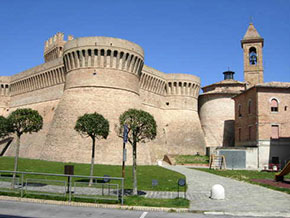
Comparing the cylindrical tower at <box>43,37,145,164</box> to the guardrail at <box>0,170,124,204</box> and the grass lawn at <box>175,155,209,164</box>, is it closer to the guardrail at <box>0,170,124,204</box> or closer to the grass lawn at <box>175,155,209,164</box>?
the grass lawn at <box>175,155,209,164</box>

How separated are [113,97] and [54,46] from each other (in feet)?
74.5

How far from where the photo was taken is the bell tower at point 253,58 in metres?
50.2

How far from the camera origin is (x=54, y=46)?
157ft

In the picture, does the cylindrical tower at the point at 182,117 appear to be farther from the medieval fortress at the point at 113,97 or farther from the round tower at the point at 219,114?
the round tower at the point at 219,114

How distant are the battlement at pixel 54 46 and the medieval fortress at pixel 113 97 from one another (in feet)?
0.54

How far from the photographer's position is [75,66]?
106ft

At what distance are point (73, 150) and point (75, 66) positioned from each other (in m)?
10.0

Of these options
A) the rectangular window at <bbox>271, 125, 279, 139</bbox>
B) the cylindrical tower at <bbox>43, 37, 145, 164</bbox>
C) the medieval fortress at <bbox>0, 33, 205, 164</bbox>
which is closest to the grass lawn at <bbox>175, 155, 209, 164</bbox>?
the medieval fortress at <bbox>0, 33, 205, 164</bbox>

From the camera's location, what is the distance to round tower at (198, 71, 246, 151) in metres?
48.4

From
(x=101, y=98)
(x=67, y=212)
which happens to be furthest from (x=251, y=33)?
(x=67, y=212)

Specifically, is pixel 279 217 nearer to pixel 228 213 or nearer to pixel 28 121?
pixel 228 213

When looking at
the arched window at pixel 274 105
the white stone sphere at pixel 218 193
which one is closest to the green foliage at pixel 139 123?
the white stone sphere at pixel 218 193

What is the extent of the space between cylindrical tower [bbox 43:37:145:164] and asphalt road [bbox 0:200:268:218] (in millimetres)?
18445

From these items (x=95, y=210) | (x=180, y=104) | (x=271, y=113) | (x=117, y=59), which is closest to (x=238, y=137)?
(x=271, y=113)
